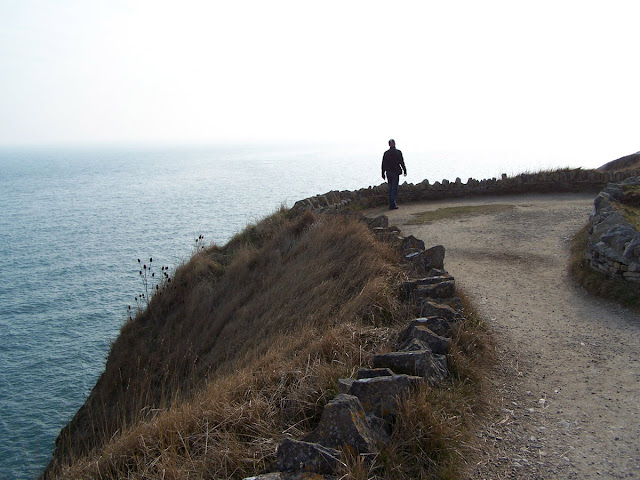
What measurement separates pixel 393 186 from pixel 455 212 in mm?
2073

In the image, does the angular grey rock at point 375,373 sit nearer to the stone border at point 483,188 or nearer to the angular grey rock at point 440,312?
the angular grey rock at point 440,312

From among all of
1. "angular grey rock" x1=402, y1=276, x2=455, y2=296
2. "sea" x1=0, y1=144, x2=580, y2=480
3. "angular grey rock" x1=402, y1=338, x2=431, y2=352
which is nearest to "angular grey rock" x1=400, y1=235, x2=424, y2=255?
"angular grey rock" x1=402, y1=276, x2=455, y2=296

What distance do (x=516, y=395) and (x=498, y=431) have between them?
2.50 ft

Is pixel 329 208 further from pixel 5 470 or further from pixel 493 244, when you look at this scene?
pixel 5 470

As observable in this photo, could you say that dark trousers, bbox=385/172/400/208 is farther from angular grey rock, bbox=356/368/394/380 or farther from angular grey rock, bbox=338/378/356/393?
angular grey rock, bbox=338/378/356/393

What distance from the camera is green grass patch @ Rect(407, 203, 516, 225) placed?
14250 millimetres

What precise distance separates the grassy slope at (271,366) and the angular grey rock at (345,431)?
14 cm

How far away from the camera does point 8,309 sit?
1992 cm

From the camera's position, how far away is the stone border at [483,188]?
16625mm

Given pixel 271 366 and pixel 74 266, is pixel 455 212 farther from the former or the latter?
pixel 74 266

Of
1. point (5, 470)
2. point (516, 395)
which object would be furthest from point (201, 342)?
point (516, 395)

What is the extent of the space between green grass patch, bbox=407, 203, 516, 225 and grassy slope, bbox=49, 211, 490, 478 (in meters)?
3.29

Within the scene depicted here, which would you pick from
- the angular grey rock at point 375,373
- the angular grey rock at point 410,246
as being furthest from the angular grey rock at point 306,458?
the angular grey rock at point 410,246

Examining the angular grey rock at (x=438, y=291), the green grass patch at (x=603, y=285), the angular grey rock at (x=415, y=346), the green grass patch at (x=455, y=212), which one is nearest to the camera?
the angular grey rock at (x=415, y=346)
